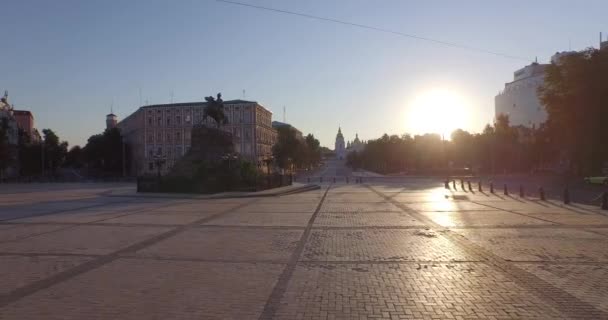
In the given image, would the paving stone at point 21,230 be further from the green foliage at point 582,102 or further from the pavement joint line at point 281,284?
the green foliage at point 582,102

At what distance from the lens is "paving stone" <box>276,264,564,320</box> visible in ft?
21.4

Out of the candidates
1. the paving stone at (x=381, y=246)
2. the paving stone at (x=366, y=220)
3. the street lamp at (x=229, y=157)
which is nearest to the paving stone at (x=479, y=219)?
the paving stone at (x=366, y=220)

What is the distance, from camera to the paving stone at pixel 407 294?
6.51m

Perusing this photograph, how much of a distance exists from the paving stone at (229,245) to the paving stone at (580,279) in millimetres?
5021

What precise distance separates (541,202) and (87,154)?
91.4 metres

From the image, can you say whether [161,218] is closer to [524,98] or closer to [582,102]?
[582,102]

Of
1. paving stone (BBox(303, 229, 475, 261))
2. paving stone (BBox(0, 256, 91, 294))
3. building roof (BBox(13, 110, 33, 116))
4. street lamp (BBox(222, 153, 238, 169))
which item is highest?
building roof (BBox(13, 110, 33, 116))

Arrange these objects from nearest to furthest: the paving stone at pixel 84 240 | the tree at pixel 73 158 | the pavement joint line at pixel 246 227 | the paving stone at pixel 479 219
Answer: the paving stone at pixel 84 240
the pavement joint line at pixel 246 227
the paving stone at pixel 479 219
the tree at pixel 73 158

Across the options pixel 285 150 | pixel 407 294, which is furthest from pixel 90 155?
pixel 407 294

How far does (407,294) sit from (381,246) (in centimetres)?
425

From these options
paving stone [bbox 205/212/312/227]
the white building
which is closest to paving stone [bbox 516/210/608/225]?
paving stone [bbox 205/212/312/227]

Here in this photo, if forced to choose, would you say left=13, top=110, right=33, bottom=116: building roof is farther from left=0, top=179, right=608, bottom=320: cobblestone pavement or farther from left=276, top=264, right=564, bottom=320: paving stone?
left=276, top=264, right=564, bottom=320: paving stone

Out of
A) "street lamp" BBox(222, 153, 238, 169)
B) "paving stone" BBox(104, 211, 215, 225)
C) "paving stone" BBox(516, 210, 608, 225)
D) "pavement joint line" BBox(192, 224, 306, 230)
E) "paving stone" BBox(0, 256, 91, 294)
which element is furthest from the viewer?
"street lamp" BBox(222, 153, 238, 169)

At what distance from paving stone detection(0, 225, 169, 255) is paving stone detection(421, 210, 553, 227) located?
378 inches
